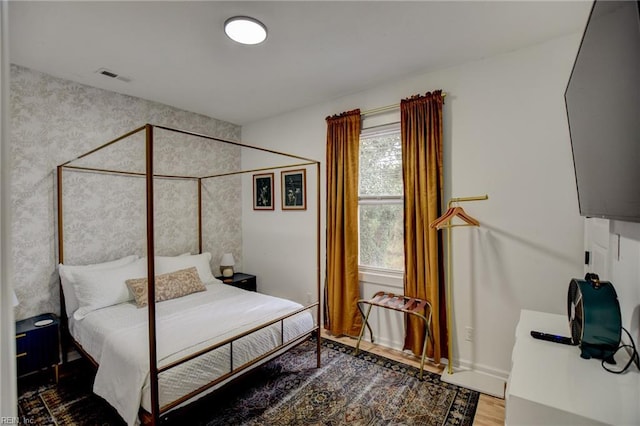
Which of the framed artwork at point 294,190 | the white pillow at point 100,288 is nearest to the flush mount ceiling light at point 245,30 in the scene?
the framed artwork at point 294,190

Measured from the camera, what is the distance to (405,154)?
2.70 meters

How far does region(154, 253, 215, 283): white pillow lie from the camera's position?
3080 mm

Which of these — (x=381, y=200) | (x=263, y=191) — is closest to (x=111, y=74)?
(x=263, y=191)

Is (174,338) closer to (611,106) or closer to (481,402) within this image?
(481,402)

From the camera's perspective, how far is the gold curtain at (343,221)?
3.03 metres

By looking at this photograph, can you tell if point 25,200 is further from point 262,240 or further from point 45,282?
point 262,240

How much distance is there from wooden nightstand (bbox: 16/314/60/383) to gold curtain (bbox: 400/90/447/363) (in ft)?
9.36

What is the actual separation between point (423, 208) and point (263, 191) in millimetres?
2144

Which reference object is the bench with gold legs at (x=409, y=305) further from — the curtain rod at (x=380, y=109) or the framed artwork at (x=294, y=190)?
the curtain rod at (x=380, y=109)

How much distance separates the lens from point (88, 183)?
9.34 ft

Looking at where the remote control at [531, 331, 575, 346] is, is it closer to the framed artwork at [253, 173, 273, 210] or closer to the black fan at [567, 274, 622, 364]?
the black fan at [567, 274, 622, 364]

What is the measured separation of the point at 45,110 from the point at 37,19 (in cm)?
98

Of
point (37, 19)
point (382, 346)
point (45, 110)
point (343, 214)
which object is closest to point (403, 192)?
point (343, 214)

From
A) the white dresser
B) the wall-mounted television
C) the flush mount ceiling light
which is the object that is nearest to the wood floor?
the white dresser
